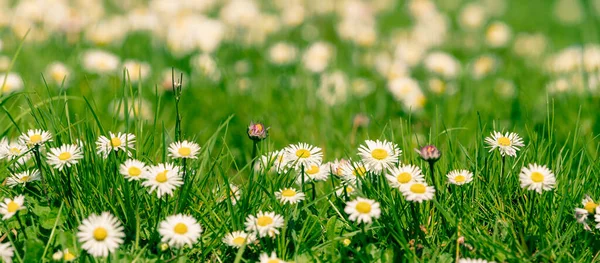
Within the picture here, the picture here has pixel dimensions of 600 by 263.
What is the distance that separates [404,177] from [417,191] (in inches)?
3.9

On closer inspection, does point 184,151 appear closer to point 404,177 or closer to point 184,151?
point 184,151

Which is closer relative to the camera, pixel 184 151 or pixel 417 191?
pixel 417 191

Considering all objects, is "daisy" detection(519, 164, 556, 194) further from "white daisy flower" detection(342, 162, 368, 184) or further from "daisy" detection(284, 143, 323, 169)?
"daisy" detection(284, 143, 323, 169)

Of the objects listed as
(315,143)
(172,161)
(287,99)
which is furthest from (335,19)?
(172,161)

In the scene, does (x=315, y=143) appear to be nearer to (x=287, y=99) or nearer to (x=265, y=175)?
(x=287, y=99)

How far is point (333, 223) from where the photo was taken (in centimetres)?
182

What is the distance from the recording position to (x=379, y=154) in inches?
72.8

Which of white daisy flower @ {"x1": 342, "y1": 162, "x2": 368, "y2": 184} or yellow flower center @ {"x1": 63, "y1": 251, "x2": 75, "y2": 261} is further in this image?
white daisy flower @ {"x1": 342, "y1": 162, "x2": 368, "y2": 184}

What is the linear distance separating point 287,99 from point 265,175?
1.58 meters

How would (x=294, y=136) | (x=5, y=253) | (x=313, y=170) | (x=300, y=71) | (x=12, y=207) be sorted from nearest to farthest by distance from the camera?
(x=5, y=253) → (x=12, y=207) → (x=313, y=170) → (x=294, y=136) → (x=300, y=71)

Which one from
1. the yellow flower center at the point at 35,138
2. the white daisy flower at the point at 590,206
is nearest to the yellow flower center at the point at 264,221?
the yellow flower center at the point at 35,138

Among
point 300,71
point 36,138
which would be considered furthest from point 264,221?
point 300,71

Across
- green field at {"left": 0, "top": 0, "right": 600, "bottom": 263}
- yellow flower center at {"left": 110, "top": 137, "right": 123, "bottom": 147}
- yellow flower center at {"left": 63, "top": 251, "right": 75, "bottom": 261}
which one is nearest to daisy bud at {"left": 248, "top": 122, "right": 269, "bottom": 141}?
green field at {"left": 0, "top": 0, "right": 600, "bottom": 263}

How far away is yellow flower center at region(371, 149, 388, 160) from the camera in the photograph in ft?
6.04
